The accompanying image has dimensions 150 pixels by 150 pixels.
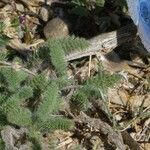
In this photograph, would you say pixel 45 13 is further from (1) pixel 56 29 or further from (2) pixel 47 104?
(2) pixel 47 104

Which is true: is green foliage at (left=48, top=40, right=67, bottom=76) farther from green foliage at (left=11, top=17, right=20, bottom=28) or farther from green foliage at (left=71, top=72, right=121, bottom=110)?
green foliage at (left=11, top=17, right=20, bottom=28)

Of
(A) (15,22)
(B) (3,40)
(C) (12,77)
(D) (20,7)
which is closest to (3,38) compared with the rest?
(B) (3,40)

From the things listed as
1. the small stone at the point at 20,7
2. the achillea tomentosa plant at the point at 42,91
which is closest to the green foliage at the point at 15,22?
the small stone at the point at 20,7

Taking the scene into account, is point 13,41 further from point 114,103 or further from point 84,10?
point 114,103

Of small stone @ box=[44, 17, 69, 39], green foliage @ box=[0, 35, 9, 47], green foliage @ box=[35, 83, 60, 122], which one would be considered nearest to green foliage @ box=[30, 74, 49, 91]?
green foliage @ box=[35, 83, 60, 122]

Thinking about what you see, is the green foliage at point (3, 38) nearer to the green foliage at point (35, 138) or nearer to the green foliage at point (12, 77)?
the green foliage at point (12, 77)
